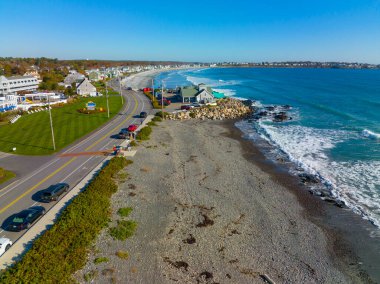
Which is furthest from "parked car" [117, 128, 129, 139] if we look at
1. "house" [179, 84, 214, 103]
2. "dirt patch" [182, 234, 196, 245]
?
Answer: "house" [179, 84, 214, 103]

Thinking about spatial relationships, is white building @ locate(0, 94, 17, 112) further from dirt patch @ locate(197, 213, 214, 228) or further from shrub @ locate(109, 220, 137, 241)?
dirt patch @ locate(197, 213, 214, 228)

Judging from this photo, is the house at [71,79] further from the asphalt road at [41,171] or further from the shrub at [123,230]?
the shrub at [123,230]

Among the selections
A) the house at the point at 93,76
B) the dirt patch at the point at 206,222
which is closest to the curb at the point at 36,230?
the dirt patch at the point at 206,222

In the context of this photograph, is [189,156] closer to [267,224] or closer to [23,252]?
[267,224]

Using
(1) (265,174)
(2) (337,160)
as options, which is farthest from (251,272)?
(2) (337,160)

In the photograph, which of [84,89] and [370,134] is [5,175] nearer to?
[370,134]
